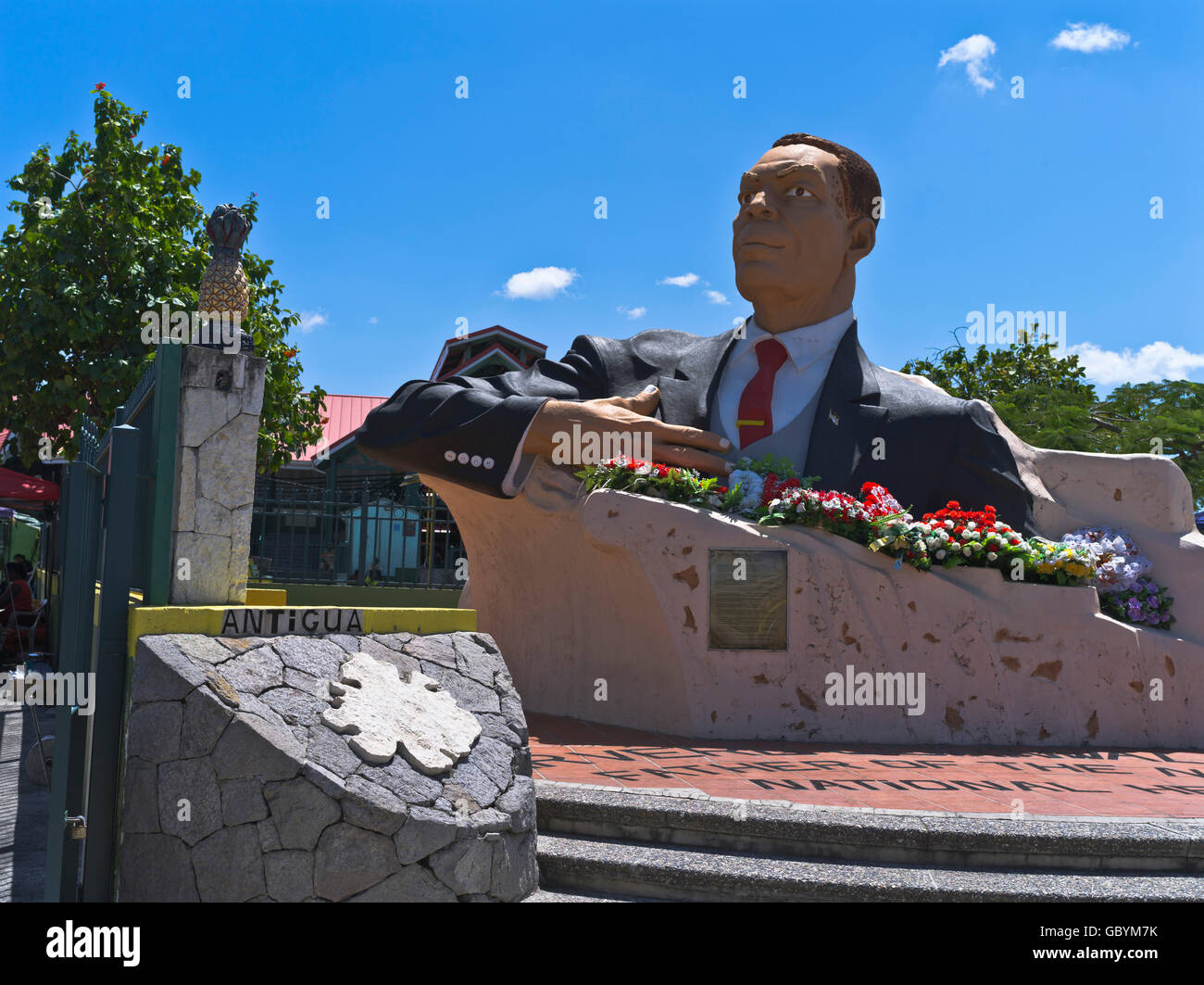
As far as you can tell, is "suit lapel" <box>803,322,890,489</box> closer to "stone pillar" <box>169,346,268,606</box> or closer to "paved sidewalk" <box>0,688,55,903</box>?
"stone pillar" <box>169,346,268,606</box>

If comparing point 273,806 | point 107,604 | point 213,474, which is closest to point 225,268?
point 213,474

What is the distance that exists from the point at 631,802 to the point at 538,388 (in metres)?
4.31

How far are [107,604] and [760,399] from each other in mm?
5201

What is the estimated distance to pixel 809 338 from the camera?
26.8ft

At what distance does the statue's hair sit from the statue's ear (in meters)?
0.06

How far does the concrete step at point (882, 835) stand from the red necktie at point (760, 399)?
3911mm

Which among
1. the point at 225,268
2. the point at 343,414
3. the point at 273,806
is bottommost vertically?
the point at 273,806

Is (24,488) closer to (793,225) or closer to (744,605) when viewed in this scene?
(744,605)

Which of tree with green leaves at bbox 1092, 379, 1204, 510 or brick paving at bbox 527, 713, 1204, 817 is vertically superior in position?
tree with green leaves at bbox 1092, 379, 1204, 510

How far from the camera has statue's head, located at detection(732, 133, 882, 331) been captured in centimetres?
798
